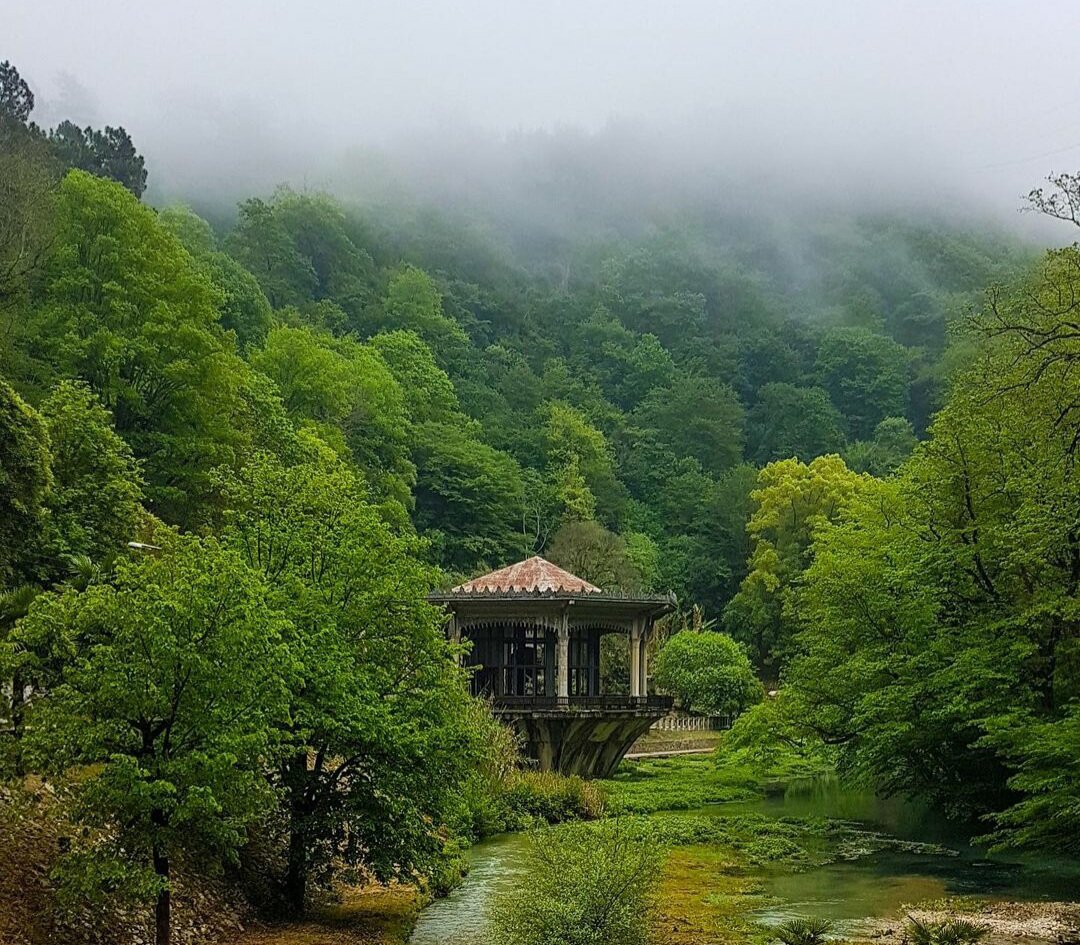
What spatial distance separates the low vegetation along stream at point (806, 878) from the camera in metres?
17.4

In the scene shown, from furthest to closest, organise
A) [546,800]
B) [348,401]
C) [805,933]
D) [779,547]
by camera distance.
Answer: [779,547] → [348,401] → [546,800] → [805,933]

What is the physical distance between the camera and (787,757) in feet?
164

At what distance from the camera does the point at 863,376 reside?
344ft

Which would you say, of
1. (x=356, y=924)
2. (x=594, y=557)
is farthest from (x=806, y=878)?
(x=594, y=557)

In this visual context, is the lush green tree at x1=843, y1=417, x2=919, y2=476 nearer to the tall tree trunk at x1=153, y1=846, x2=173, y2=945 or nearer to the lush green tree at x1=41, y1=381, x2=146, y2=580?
the lush green tree at x1=41, y1=381, x2=146, y2=580

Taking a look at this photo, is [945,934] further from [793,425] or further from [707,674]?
[793,425]

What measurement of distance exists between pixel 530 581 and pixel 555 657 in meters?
3.04

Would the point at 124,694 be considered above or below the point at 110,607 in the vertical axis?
below

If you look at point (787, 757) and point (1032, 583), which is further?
point (787, 757)

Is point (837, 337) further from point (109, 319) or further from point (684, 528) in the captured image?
point (109, 319)

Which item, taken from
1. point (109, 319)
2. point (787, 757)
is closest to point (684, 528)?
point (787, 757)

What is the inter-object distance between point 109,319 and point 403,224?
88861 mm

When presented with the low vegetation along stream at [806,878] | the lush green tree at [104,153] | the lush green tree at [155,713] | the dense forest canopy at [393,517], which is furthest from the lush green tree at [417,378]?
the lush green tree at [155,713]

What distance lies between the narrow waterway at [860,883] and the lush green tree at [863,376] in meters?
76.1
